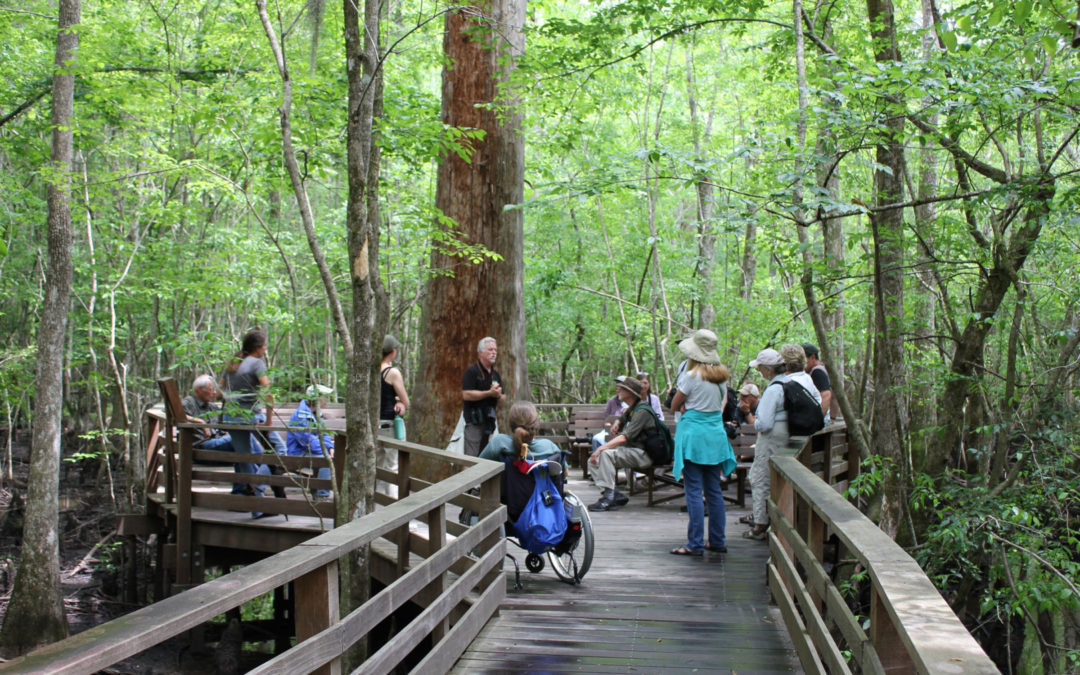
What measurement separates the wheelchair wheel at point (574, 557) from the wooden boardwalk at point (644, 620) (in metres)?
0.10

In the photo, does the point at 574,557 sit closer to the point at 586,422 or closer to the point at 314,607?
the point at 314,607

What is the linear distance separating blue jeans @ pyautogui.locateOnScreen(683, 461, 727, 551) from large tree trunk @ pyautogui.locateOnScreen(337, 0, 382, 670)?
2.90 metres

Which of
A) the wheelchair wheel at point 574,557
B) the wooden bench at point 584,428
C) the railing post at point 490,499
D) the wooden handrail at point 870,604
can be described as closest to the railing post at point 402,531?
the railing post at point 490,499

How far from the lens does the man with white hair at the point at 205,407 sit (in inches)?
384

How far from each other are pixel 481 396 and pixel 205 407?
4.00 meters

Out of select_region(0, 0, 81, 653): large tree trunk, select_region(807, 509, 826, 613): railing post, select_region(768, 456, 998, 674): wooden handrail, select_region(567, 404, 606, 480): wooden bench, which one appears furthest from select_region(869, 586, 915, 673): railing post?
select_region(567, 404, 606, 480): wooden bench

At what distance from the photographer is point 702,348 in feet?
24.1

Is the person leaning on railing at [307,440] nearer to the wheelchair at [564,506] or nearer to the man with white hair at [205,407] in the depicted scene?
the man with white hair at [205,407]

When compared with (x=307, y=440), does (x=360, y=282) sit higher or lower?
higher

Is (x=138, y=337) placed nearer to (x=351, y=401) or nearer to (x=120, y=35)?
(x=120, y=35)

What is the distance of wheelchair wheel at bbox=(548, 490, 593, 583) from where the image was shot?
256 inches

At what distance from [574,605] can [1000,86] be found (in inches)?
181

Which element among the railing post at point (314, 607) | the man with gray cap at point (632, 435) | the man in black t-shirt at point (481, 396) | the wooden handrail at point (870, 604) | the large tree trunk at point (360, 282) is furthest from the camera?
the man with gray cap at point (632, 435)

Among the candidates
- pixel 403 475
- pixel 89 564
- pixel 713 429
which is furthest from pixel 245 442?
pixel 89 564
